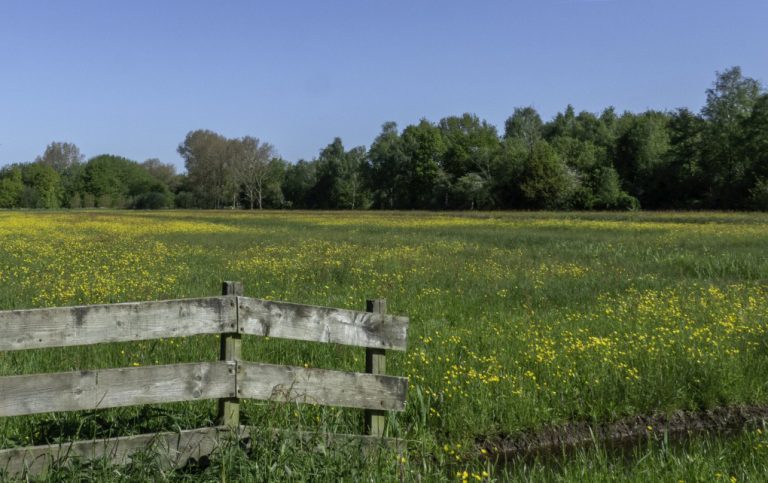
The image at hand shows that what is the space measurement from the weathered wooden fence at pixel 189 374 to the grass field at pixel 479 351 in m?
0.22

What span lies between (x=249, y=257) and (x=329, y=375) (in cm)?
1598

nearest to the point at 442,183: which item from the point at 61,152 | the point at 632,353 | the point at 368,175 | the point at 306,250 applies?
the point at 368,175

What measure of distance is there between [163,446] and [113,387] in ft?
1.96

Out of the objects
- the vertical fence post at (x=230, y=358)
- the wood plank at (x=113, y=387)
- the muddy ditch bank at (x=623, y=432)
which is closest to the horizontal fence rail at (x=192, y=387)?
the wood plank at (x=113, y=387)

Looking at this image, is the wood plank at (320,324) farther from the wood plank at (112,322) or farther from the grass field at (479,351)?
the grass field at (479,351)

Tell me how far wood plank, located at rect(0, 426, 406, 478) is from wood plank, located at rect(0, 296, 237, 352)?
76 cm

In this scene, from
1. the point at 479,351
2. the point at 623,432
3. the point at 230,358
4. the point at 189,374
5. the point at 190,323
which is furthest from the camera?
the point at 479,351

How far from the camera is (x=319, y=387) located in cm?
557

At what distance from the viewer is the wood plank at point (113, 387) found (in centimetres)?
459

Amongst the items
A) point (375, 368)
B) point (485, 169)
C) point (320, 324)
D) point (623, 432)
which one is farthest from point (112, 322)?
point (485, 169)

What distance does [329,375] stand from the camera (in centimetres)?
562

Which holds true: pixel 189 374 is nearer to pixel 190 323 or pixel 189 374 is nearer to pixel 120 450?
pixel 190 323

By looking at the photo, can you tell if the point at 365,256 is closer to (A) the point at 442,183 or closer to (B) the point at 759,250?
(B) the point at 759,250

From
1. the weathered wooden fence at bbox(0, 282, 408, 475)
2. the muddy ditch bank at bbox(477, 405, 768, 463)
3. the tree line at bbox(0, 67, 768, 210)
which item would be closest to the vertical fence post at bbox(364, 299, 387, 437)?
the weathered wooden fence at bbox(0, 282, 408, 475)
